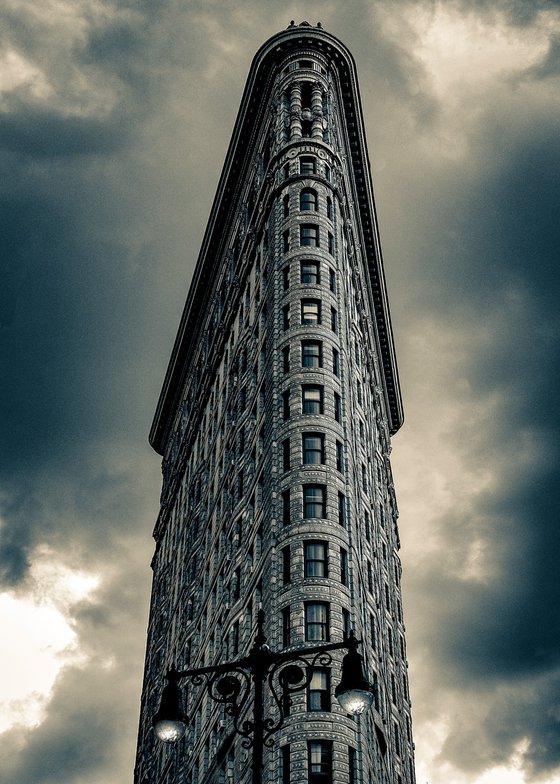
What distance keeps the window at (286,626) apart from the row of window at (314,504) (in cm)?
592

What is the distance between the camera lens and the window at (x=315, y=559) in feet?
175

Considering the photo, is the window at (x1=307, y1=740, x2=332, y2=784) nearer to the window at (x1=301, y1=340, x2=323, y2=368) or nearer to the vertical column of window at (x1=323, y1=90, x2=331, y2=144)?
the window at (x1=301, y1=340, x2=323, y2=368)

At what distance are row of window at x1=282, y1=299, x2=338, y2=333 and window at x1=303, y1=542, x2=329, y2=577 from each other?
17148mm

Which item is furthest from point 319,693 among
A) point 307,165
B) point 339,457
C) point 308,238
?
point 307,165

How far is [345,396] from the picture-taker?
208 ft

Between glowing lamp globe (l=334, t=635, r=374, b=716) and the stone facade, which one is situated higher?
the stone facade

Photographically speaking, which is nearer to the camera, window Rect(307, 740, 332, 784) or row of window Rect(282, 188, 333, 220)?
window Rect(307, 740, 332, 784)

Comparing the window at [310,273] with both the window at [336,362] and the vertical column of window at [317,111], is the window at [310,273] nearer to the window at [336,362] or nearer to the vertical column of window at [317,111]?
the window at [336,362]

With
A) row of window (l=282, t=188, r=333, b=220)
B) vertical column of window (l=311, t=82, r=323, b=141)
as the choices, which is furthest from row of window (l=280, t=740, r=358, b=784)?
vertical column of window (l=311, t=82, r=323, b=141)

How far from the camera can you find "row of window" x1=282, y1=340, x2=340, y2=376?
207 feet

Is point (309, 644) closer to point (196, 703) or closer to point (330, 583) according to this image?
point (330, 583)

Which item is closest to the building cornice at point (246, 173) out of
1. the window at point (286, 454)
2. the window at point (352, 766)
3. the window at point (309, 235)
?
the window at point (309, 235)

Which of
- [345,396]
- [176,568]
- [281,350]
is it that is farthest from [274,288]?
[176,568]

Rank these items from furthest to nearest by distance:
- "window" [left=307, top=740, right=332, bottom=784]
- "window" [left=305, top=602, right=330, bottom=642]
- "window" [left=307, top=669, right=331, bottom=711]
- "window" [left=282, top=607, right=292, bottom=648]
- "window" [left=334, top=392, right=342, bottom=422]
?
"window" [left=334, top=392, right=342, bottom=422] < "window" [left=282, top=607, right=292, bottom=648] < "window" [left=305, top=602, right=330, bottom=642] < "window" [left=307, top=669, right=331, bottom=711] < "window" [left=307, top=740, right=332, bottom=784]
